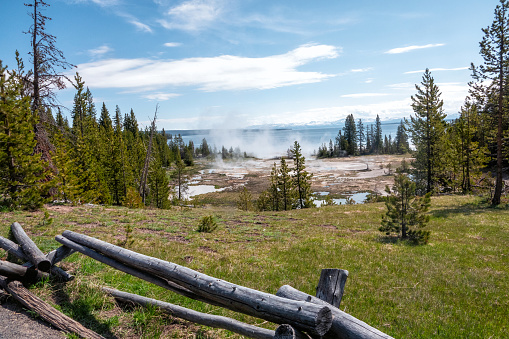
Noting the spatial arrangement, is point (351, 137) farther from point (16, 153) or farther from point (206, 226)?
point (16, 153)

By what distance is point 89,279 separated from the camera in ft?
21.9

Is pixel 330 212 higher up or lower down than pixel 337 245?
lower down

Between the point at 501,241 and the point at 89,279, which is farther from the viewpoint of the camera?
the point at 501,241

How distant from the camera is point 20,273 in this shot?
605cm

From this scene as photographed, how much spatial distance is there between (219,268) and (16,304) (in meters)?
5.17

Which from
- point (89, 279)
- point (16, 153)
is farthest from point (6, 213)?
point (89, 279)

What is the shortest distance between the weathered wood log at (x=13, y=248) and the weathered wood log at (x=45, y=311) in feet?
3.09

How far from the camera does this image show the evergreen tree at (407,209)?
15734 mm

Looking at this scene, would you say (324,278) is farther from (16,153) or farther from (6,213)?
(16,153)

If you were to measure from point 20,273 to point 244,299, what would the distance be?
5.03 m

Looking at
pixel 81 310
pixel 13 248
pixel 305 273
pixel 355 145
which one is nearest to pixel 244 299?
pixel 81 310

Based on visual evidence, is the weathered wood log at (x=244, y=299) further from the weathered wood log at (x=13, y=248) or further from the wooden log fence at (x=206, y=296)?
the weathered wood log at (x=13, y=248)

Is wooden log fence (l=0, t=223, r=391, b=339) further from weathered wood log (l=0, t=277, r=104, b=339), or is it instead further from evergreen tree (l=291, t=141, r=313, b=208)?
evergreen tree (l=291, t=141, r=313, b=208)

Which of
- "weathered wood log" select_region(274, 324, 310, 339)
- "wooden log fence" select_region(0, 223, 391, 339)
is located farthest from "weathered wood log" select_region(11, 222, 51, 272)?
"weathered wood log" select_region(274, 324, 310, 339)
